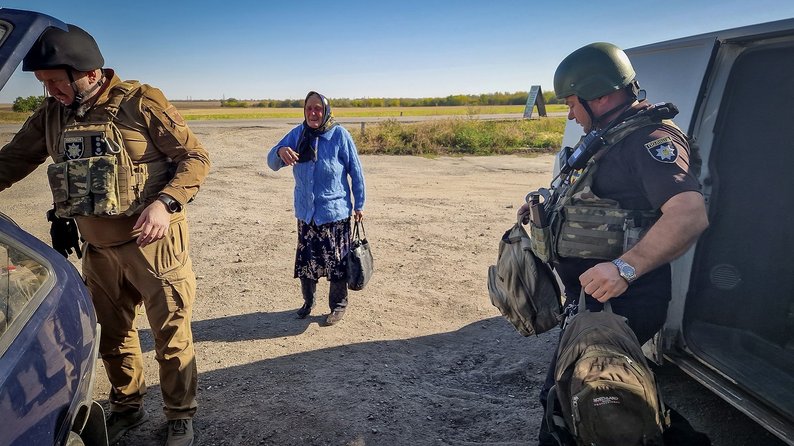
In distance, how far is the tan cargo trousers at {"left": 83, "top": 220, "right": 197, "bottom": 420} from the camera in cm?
287

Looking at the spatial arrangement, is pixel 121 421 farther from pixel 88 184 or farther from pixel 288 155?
pixel 288 155

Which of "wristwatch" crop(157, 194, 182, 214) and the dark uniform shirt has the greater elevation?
the dark uniform shirt

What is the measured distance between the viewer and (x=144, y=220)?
2600 millimetres

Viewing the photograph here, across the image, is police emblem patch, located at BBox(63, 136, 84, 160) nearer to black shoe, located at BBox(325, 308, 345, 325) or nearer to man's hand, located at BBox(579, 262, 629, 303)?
man's hand, located at BBox(579, 262, 629, 303)

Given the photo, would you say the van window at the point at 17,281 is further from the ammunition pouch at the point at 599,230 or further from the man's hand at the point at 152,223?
the ammunition pouch at the point at 599,230

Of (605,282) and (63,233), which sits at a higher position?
(605,282)

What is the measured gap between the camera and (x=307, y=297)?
492cm

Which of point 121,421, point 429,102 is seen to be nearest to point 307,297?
point 121,421

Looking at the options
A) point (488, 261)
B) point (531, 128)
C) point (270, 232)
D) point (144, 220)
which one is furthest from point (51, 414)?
point (531, 128)

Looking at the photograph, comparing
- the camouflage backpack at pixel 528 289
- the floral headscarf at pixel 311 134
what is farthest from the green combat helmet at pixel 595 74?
the floral headscarf at pixel 311 134

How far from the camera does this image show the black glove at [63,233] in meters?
2.95

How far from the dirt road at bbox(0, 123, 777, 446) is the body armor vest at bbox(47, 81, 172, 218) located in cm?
137

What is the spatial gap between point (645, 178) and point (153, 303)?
240 centimetres

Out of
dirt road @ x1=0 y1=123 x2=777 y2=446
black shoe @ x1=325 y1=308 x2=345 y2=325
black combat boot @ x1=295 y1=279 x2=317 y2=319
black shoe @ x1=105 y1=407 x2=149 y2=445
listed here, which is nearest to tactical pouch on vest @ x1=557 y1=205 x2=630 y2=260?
dirt road @ x1=0 y1=123 x2=777 y2=446
